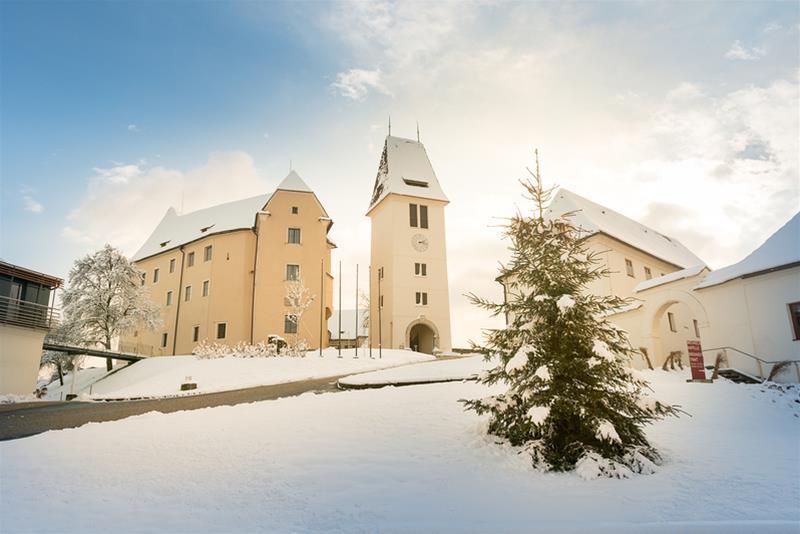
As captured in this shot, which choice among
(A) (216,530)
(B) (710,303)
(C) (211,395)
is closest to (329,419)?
(A) (216,530)

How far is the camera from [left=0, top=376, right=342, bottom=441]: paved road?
1188 centimetres

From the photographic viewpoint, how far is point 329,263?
138 feet

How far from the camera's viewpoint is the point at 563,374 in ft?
27.2

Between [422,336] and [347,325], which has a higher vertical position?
[347,325]

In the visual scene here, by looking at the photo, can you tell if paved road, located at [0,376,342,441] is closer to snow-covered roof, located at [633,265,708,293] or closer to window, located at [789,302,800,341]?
snow-covered roof, located at [633,265,708,293]

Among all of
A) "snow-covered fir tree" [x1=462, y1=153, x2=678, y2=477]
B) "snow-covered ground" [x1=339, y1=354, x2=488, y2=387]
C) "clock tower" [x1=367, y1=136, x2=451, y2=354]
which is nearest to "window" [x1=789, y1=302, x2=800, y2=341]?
"snow-covered ground" [x1=339, y1=354, x2=488, y2=387]

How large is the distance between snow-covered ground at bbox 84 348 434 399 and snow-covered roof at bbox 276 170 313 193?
49.1ft

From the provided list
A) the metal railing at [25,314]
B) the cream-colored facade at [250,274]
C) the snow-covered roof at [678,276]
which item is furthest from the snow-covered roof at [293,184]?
the snow-covered roof at [678,276]

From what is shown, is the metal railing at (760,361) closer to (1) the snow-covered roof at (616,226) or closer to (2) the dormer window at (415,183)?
(1) the snow-covered roof at (616,226)

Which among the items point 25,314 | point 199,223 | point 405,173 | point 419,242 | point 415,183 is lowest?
point 25,314

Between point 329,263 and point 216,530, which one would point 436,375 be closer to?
point 216,530

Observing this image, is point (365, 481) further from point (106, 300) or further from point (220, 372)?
point (106, 300)

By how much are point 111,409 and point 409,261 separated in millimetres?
30497

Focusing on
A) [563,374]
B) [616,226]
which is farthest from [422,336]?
[563,374]
